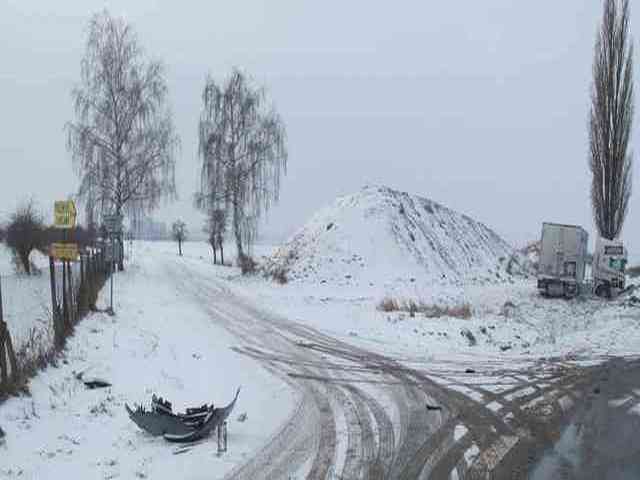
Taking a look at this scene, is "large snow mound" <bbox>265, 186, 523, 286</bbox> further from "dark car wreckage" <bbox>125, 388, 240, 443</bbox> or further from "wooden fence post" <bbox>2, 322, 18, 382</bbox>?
"dark car wreckage" <bbox>125, 388, 240, 443</bbox>

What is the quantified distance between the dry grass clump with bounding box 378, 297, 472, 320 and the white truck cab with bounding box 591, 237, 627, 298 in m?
9.65

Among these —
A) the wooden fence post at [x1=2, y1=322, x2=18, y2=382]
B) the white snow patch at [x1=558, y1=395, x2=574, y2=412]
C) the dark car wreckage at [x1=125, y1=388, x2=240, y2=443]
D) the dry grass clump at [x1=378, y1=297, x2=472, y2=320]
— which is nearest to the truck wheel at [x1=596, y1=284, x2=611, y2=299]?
the dry grass clump at [x1=378, y1=297, x2=472, y2=320]

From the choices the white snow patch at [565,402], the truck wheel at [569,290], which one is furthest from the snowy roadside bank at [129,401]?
the truck wheel at [569,290]

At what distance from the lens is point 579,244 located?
96.1 feet

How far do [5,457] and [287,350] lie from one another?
832cm

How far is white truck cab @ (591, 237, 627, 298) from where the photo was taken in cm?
2856

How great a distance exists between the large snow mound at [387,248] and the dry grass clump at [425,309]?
6725 mm

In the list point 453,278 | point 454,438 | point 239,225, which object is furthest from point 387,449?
point 239,225

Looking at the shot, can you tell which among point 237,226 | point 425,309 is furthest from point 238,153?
point 425,309

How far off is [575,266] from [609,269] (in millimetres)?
1496

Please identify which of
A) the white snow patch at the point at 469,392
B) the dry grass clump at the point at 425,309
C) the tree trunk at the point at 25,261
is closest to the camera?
the white snow patch at the point at 469,392

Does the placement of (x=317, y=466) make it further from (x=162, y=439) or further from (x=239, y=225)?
(x=239, y=225)

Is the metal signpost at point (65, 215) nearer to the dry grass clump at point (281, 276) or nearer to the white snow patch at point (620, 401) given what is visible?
the white snow patch at point (620, 401)

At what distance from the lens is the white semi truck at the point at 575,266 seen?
→ 28641mm
